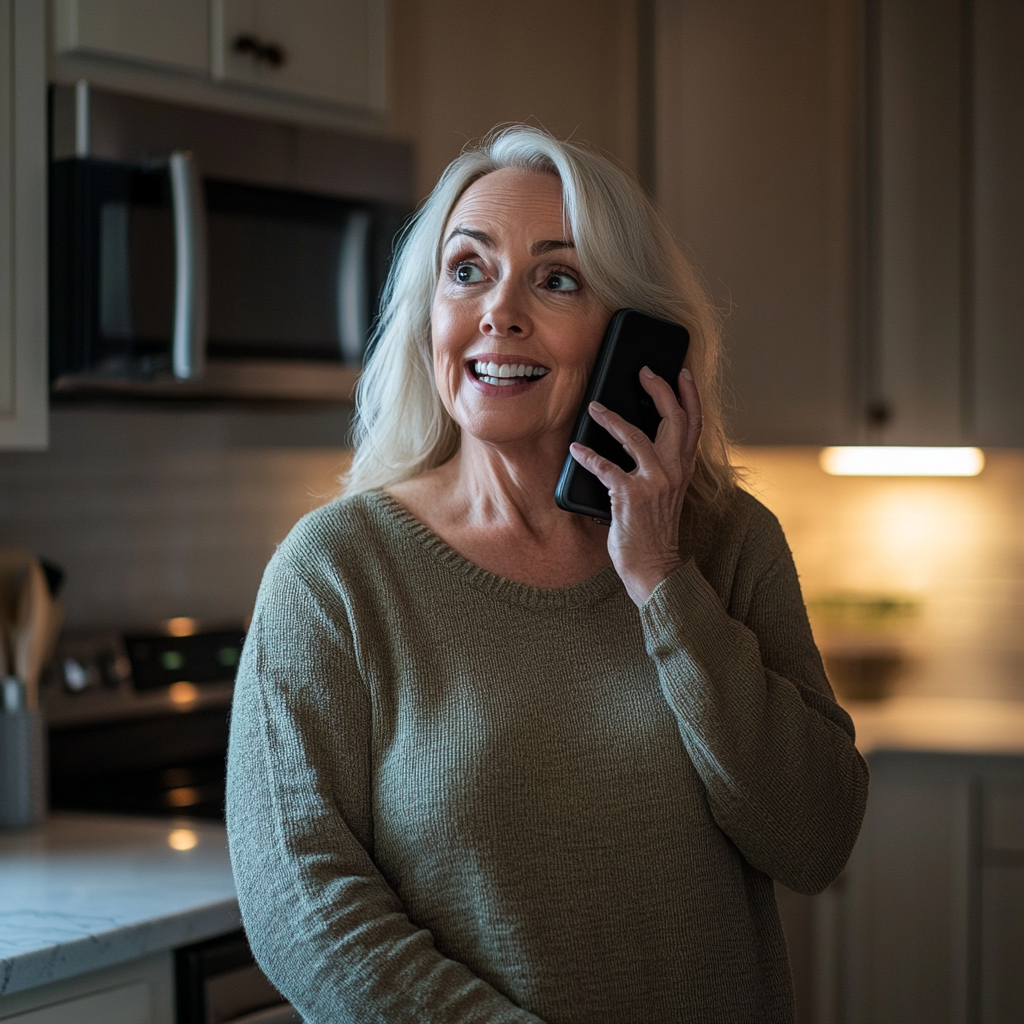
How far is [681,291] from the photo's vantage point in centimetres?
128

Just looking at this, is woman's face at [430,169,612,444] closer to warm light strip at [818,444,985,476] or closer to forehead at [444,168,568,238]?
forehead at [444,168,568,238]

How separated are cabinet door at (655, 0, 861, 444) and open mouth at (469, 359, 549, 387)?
1.60 m

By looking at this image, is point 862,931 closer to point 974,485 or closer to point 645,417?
point 974,485

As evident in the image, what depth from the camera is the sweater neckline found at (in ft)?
3.92

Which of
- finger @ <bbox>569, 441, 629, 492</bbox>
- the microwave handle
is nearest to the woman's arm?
finger @ <bbox>569, 441, 629, 492</bbox>

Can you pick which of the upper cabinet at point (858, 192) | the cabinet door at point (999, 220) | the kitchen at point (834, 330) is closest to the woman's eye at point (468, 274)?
the kitchen at point (834, 330)

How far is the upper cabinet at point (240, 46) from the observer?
184 centimetres

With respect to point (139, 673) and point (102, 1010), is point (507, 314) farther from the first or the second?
point (139, 673)

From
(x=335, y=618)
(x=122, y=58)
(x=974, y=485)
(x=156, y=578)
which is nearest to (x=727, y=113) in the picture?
(x=974, y=485)

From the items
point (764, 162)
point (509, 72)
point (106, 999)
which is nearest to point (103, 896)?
point (106, 999)

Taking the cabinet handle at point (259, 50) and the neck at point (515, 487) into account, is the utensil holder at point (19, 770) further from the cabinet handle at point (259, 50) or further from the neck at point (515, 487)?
the cabinet handle at point (259, 50)

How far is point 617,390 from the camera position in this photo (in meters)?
1.21

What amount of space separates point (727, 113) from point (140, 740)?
69.8 inches

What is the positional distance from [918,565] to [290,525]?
162 centimetres
